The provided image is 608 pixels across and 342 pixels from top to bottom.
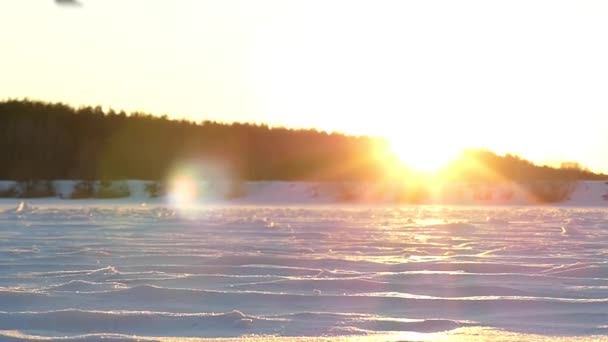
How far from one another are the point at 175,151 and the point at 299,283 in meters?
22.0

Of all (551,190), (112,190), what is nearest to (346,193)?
(551,190)

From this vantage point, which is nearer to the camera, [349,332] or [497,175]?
[349,332]

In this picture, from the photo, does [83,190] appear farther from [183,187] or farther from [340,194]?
[340,194]

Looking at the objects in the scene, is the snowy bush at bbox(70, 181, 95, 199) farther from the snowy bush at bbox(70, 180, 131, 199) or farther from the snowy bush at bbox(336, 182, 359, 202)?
the snowy bush at bbox(336, 182, 359, 202)

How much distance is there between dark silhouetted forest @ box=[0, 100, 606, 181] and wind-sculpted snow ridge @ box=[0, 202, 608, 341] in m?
15.0

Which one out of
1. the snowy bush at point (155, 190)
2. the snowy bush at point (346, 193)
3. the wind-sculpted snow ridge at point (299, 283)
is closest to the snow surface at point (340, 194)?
the snowy bush at point (346, 193)

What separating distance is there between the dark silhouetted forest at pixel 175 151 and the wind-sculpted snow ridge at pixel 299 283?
49.2 ft

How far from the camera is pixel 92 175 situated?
2272 centimetres

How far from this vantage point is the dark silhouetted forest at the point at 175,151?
23.8 metres

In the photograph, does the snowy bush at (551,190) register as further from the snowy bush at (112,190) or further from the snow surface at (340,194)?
the snowy bush at (112,190)

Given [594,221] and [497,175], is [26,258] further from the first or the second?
[497,175]

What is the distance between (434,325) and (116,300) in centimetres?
148

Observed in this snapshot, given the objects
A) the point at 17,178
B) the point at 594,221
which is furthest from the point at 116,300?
the point at 17,178

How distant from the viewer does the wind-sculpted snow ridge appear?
363cm
